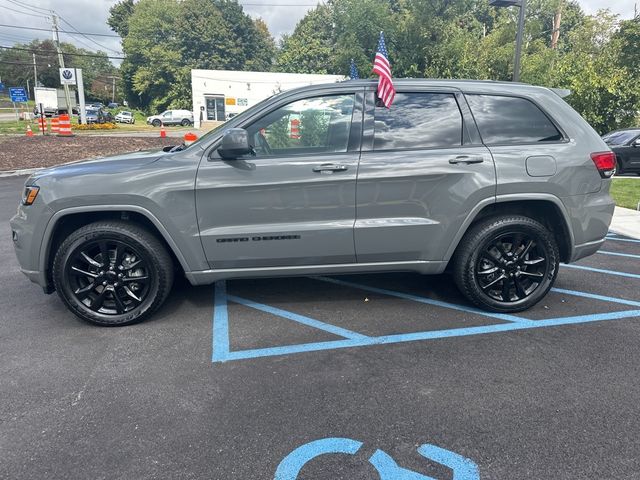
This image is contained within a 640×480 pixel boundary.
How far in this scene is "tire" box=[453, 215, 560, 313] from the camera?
3826 millimetres

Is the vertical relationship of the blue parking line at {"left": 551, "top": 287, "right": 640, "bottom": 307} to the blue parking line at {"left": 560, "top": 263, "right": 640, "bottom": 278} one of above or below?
below

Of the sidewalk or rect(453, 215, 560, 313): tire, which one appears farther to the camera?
the sidewalk

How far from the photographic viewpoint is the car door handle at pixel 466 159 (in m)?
3.65

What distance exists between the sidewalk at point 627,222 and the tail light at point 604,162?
12.1 feet

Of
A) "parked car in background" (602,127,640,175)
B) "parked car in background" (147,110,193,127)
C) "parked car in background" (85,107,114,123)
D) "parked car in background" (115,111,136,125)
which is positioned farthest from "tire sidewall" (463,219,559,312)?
"parked car in background" (115,111,136,125)

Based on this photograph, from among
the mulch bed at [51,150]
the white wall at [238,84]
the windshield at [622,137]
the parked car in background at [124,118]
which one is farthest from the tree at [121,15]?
the windshield at [622,137]

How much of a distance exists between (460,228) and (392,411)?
5.61 feet

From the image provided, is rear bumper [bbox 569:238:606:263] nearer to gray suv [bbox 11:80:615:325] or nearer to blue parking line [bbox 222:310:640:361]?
gray suv [bbox 11:80:615:325]

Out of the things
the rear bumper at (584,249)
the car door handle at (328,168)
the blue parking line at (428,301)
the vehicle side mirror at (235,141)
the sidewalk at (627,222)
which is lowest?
the blue parking line at (428,301)

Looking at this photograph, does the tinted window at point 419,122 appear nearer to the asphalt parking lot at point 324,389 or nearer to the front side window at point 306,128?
the front side window at point 306,128

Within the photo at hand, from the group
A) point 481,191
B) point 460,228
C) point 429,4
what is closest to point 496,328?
point 460,228

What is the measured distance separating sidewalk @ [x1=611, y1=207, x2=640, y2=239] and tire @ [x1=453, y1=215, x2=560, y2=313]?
3953 millimetres

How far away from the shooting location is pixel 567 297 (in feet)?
14.5

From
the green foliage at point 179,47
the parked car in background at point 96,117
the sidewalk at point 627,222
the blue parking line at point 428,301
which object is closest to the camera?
the blue parking line at point 428,301
